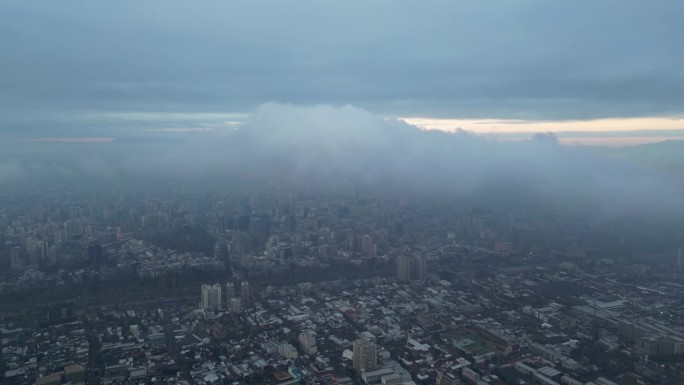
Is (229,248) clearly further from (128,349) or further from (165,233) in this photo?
(128,349)

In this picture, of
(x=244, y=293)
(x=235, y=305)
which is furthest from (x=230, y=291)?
(x=235, y=305)

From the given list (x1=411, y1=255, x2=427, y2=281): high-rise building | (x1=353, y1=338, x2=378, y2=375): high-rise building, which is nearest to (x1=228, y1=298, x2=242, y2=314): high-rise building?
(x1=353, y1=338, x2=378, y2=375): high-rise building

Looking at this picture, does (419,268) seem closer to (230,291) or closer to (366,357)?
(230,291)

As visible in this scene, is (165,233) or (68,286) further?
(165,233)

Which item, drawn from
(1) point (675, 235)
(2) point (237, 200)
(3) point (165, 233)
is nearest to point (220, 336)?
(3) point (165, 233)

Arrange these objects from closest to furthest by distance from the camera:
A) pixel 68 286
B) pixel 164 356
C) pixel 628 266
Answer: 1. pixel 164 356
2. pixel 68 286
3. pixel 628 266

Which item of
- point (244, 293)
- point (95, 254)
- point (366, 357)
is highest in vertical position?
point (366, 357)

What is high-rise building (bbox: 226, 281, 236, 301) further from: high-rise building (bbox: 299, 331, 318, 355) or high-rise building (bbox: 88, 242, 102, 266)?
high-rise building (bbox: 88, 242, 102, 266)

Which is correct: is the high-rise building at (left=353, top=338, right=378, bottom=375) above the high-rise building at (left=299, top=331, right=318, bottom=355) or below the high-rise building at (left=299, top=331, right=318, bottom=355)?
above
